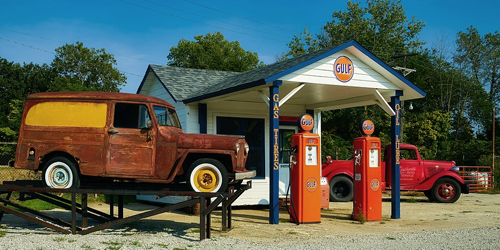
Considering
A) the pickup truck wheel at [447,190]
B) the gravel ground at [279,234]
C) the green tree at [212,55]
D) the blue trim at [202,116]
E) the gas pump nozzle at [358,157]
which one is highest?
the green tree at [212,55]

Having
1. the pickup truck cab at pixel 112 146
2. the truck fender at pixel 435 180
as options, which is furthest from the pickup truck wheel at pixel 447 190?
the pickup truck cab at pixel 112 146

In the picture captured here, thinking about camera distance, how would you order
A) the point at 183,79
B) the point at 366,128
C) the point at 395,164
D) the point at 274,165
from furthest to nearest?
the point at 183,79 < the point at 395,164 < the point at 366,128 < the point at 274,165

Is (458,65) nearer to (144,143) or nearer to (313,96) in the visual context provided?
(313,96)

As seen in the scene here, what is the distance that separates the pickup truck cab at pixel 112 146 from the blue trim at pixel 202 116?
4.67 meters

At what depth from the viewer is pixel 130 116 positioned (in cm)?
852

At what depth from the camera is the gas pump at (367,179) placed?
1102 centimetres

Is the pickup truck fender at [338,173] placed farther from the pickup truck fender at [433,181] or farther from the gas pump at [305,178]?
the gas pump at [305,178]

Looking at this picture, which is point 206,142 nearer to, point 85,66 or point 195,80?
point 195,80

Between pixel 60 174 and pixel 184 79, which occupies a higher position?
pixel 184 79

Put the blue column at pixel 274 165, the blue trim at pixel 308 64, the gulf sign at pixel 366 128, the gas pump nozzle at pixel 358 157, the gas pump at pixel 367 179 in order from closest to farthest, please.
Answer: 1. the blue column at pixel 274 165
2. the blue trim at pixel 308 64
3. the gas pump at pixel 367 179
4. the gas pump nozzle at pixel 358 157
5. the gulf sign at pixel 366 128

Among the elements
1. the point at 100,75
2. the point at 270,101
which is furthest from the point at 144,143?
the point at 100,75

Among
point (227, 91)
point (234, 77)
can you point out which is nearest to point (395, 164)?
point (227, 91)

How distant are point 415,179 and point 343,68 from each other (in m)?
7.27

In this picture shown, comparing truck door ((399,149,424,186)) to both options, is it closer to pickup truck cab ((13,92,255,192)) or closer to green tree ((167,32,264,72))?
pickup truck cab ((13,92,255,192))
